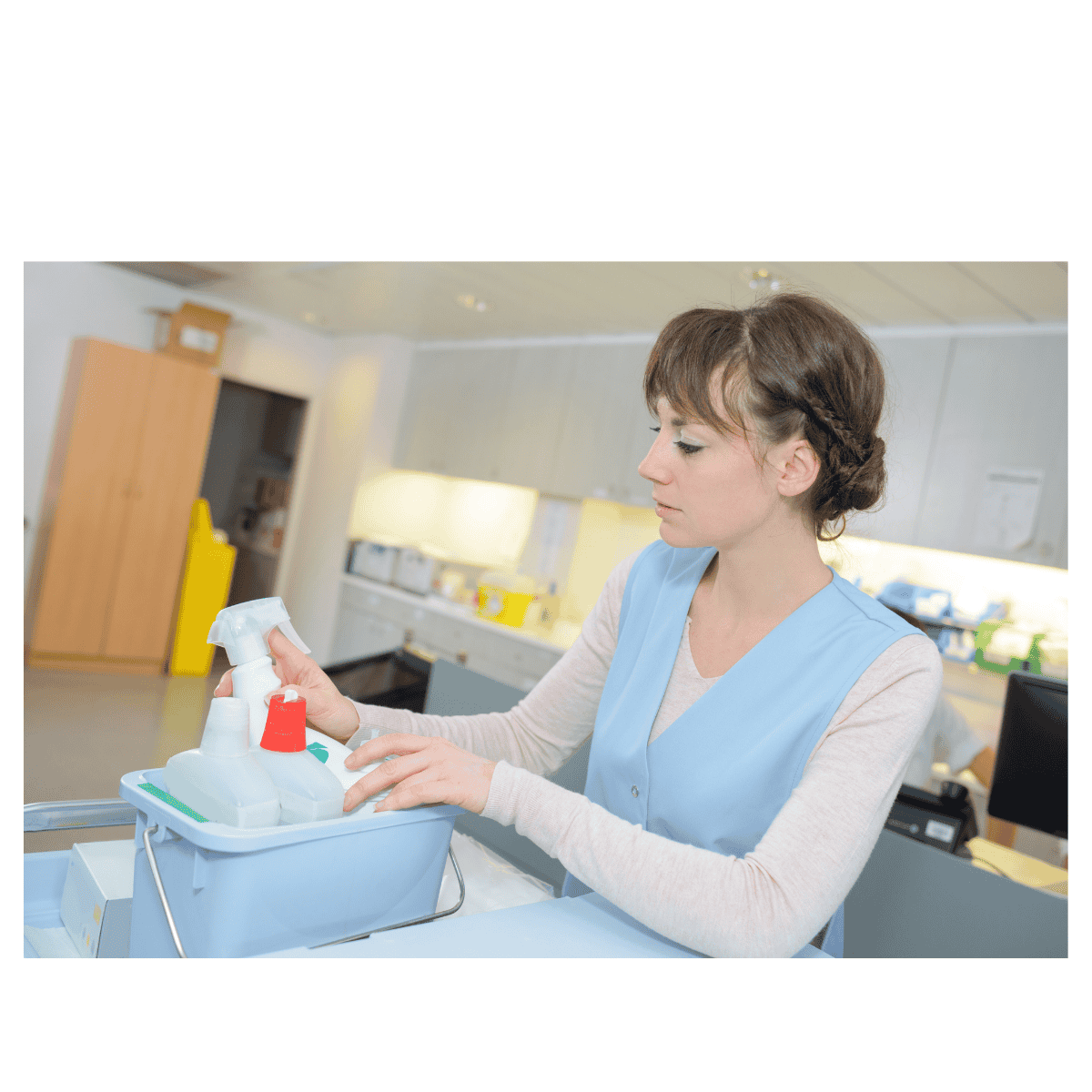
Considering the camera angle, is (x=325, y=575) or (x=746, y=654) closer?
(x=746, y=654)

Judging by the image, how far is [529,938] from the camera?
2.52 feet

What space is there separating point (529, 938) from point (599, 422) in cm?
378

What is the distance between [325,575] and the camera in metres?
5.55

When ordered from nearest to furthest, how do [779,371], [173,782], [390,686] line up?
[173,782], [779,371], [390,686]

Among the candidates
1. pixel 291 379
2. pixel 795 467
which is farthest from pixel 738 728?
pixel 291 379

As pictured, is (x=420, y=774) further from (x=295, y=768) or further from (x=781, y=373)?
(x=781, y=373)

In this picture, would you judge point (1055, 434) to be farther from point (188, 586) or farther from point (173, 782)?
point (188, 586)

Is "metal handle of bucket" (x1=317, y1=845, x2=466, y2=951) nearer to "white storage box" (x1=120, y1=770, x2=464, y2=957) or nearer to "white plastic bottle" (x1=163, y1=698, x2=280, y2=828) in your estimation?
"white storage box" (x1=120, y1=770, x2=464, y2=957)

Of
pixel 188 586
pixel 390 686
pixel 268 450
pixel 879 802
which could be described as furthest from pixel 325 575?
pixel 879 802

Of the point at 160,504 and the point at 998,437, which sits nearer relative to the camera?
the point at 998,437

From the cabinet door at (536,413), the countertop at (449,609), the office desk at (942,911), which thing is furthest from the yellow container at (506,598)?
the office desk at (942,911)

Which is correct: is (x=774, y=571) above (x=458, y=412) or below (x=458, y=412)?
below

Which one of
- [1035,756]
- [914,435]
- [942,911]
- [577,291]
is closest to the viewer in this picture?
[942,911]
